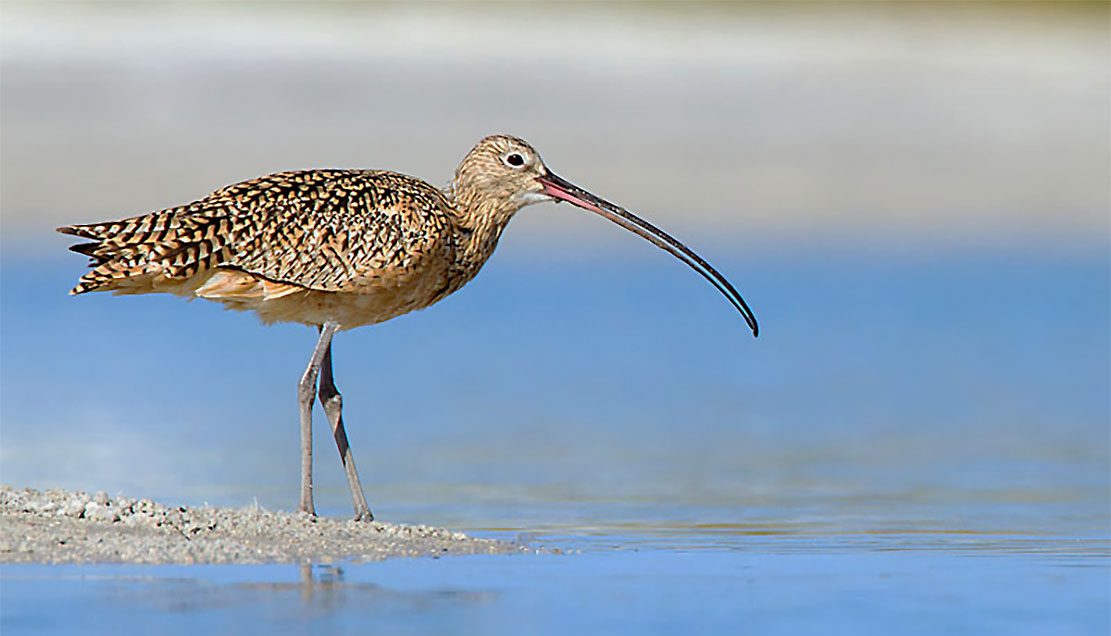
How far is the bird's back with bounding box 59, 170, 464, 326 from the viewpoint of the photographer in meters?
8.59

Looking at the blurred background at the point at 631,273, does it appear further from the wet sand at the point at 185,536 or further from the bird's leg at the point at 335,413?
the wet sand at the point at 185,536

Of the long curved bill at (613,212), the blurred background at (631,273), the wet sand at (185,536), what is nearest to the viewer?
the wet sand at (185,536)

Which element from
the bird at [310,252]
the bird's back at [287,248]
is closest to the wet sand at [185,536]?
the bird at [310,252]

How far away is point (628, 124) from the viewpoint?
98.0 feet

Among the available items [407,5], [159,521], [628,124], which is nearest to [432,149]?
[628,124]

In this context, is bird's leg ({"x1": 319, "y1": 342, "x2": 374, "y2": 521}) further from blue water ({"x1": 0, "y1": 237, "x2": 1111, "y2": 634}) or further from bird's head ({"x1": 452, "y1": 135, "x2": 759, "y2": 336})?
bird's head ({"x1": 452, "y1": 135, "x2": 759, "y2": 336})

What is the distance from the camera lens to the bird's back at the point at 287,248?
8594 millimetres

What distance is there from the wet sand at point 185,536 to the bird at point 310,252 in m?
0.63

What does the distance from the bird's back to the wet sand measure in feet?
2.97

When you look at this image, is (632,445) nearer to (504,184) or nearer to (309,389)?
(504,184)

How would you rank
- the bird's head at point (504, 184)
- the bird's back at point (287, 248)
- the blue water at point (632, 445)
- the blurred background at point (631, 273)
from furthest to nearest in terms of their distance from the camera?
the blurred background at point (631, 273)
the bird's head at point (504, 184)
the bird's back at point (287, 248)
the blue water at point (632, 445)

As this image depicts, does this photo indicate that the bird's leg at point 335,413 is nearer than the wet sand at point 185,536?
No

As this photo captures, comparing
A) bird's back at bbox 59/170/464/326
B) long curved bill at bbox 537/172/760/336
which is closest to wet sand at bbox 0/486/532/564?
bird's back at bbox 59/170/464/326

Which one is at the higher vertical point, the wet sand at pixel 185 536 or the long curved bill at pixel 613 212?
the long curved bill at pixel 613 212
